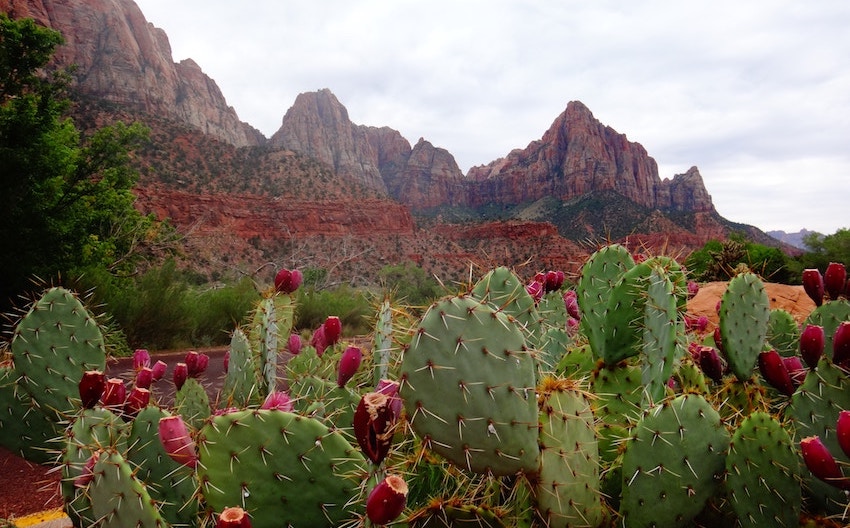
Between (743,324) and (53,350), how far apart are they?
367 cm

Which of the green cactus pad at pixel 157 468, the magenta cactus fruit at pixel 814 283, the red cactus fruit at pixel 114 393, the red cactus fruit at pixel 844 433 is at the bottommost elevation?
the green cactus pad at pixel 157 468

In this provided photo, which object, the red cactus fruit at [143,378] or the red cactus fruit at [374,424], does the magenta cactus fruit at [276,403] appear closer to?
the red cactus fruit at [374,424]

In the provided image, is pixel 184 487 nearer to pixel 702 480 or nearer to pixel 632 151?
pixel 702 480

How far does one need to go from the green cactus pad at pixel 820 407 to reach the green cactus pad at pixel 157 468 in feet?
7.48

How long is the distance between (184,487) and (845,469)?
2.38 metres

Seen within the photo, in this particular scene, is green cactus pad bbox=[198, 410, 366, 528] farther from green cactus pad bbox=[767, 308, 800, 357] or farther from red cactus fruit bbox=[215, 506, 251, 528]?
green cactus pad bbox=[767, 308, 800, 357]

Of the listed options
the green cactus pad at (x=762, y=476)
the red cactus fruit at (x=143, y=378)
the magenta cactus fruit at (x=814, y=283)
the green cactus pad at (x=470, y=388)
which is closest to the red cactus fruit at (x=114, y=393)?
the red cactus fruit at (x=143, y=378)

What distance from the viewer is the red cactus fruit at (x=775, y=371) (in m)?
2.04

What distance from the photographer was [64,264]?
10094 millimetres

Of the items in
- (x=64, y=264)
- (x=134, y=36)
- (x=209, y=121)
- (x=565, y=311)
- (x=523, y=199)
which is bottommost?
(x=64, y=264)

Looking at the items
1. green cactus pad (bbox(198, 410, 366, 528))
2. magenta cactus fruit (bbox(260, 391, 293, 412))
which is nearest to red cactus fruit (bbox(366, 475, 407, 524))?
green cactus pad (bbox(198, 410, 366, 528))

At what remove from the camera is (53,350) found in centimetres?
282

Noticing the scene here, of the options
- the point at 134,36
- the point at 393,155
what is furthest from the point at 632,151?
the point at 134,36

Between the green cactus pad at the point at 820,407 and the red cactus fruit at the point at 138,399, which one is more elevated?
the green cactus pad at the point at 820,407
